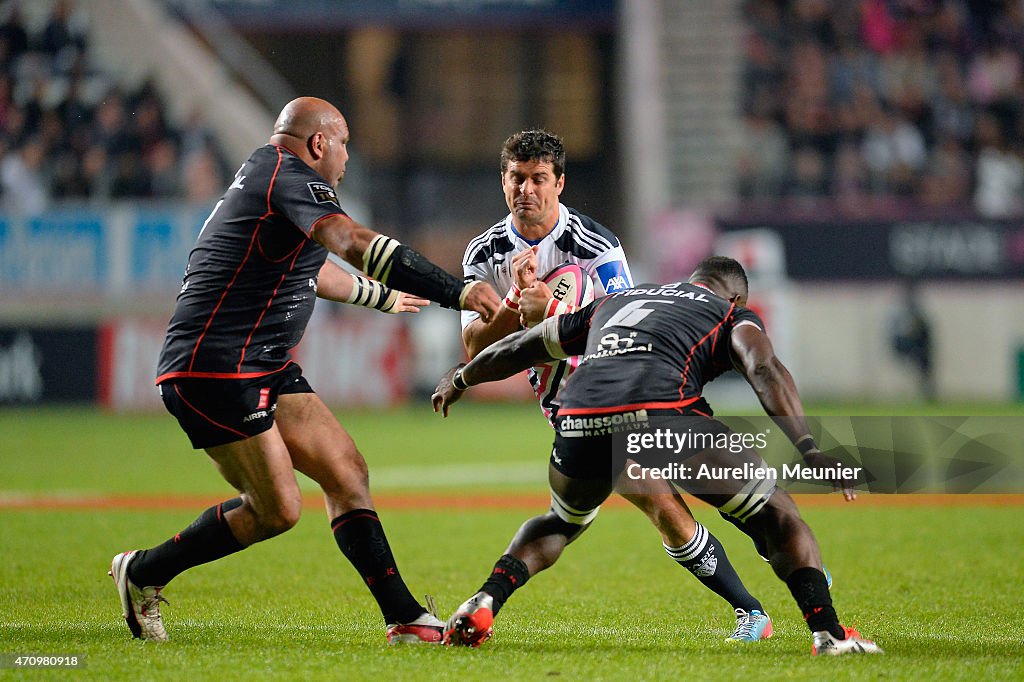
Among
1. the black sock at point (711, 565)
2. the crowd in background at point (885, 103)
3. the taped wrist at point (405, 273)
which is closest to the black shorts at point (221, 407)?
the taped wrist at point (405, 273)

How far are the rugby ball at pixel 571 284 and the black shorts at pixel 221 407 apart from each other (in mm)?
1545

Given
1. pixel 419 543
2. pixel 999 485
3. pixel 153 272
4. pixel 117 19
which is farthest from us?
pixel 117 19

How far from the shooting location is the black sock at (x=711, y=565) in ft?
19.0

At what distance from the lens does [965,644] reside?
543 cm

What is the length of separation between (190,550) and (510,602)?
1.89 meters

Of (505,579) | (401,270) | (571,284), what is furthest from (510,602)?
(401,270)

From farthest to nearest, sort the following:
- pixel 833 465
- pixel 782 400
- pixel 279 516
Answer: pixel 279 516
pixel 782 400
pixel 833 465

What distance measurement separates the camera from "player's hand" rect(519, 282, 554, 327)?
19.1ft

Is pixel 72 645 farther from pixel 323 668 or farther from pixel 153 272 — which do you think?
pixel 153 272

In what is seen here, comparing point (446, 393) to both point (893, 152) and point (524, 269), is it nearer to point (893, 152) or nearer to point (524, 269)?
point (524, 269)

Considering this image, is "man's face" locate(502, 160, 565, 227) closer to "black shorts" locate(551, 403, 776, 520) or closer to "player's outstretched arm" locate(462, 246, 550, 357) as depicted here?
"player's outstretched arm" locate(462, 246, 550, 357)

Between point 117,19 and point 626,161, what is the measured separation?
10.6 meters

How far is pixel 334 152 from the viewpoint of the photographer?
577 centimetres

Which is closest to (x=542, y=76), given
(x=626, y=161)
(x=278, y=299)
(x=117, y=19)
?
(x=626, y=161)
